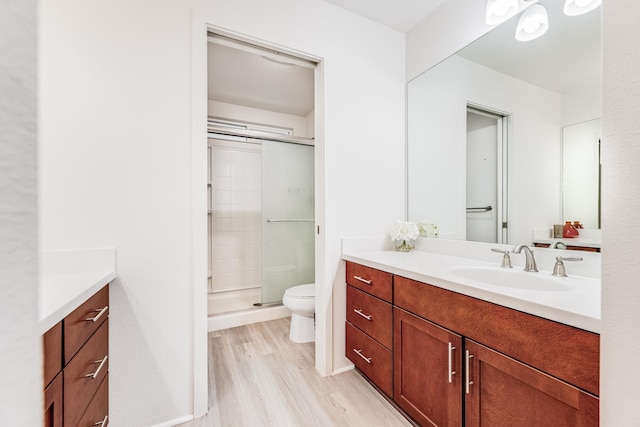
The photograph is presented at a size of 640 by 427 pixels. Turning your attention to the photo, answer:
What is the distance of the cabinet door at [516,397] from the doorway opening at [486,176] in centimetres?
78

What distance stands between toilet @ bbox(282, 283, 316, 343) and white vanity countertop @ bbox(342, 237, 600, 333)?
2.09ft

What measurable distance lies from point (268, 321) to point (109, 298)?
1.65m

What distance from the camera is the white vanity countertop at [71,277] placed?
85 cm

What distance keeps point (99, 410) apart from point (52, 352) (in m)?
0.60

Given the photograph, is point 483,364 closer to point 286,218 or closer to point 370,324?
point 370,324

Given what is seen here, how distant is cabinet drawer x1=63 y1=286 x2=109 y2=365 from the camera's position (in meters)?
0.88

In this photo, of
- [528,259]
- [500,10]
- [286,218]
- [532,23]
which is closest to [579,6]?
[532,23]

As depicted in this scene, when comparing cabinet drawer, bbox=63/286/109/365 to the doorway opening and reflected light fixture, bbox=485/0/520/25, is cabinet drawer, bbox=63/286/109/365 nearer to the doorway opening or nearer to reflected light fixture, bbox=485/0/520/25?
the doorway opening

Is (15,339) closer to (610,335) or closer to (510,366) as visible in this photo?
(610,335)

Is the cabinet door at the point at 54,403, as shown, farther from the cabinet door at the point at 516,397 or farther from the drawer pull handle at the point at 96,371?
the cabinet door at the point at 516,397

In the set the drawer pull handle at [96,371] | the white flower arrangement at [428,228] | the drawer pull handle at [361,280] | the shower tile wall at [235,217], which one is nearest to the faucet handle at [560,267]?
the white flower arrangement at [428,228]

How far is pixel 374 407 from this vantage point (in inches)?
58.6

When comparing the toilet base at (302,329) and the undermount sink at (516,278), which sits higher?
the undermount sink at (516,278)

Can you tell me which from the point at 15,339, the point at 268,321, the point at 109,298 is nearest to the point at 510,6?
the point at 15,339
